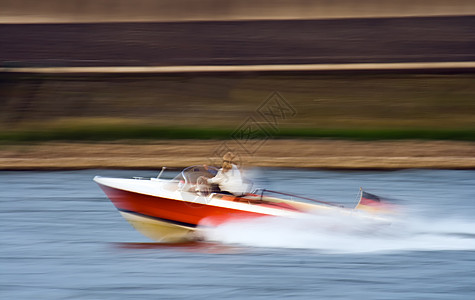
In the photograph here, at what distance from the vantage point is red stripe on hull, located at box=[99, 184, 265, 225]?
35.8 ft

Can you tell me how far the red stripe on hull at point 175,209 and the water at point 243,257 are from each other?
0.22m

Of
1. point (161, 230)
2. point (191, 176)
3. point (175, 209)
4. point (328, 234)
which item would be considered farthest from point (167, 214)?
point (328, 234)

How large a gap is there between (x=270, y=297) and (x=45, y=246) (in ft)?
11.7

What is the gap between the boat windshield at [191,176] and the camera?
11.1 m

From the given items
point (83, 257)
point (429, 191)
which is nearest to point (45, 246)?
point (83, 257)

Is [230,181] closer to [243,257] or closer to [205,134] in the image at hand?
[243,257]

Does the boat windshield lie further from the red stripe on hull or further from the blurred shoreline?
the blurred shoreline

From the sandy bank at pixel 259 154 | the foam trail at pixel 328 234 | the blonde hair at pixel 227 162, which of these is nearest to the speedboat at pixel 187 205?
the foam trail at pixel 328 234

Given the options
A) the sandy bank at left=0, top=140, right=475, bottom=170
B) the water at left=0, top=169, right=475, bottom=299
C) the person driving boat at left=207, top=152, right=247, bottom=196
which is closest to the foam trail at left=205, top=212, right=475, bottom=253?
the water at left=0, top=169, right=475, bottom=299

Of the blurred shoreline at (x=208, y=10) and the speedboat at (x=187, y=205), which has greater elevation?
the blurred shoreline at (x=208, y=10)

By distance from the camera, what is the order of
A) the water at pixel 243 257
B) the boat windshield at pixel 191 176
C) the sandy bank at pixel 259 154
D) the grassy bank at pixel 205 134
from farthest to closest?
1. the grassy bank at pixel 205 134
2. the sandy bank at pixel 259 154
3. the boat windshield at pixel 191 176
4. the water at pixel 243 257

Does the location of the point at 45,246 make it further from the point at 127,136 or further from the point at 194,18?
the point at 194,18

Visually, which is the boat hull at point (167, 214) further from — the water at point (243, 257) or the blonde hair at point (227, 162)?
the blonde hair at point (227, 162)

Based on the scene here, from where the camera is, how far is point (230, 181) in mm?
11008
